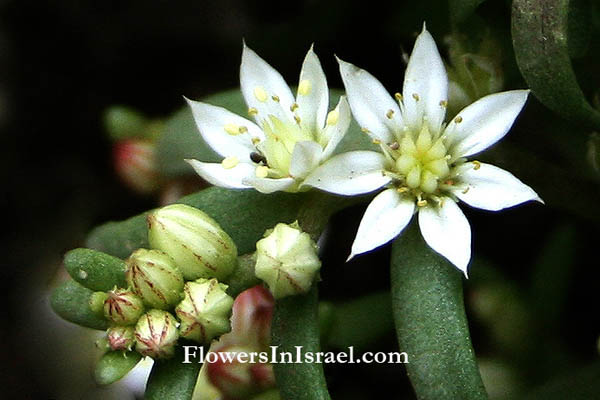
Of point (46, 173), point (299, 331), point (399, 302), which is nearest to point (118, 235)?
point (299, 331)

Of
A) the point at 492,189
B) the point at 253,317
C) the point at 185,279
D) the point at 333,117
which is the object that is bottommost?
the point at 253,317

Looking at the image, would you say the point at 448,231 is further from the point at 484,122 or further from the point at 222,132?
the point at 222,132

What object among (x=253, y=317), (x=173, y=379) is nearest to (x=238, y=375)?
(x=253, y=317)

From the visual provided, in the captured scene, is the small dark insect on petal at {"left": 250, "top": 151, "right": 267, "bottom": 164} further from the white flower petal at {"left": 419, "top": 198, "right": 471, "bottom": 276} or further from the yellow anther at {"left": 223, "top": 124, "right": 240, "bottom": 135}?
the white flower petal at {"left": 419, "top": 198, "right": 471, "bottom": 276}

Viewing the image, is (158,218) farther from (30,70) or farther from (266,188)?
(30,70)

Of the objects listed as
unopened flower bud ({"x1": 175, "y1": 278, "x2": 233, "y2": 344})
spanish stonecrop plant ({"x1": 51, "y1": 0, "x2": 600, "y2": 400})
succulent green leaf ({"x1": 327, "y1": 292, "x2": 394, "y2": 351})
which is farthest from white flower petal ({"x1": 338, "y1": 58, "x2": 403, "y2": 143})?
succulent green leaf ({"x1": 327, "y1": 292, "x2": 394, "y2": 351})

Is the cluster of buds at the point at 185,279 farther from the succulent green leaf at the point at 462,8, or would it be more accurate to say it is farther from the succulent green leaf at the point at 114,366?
the succulent green leaf at the point at 462,8
